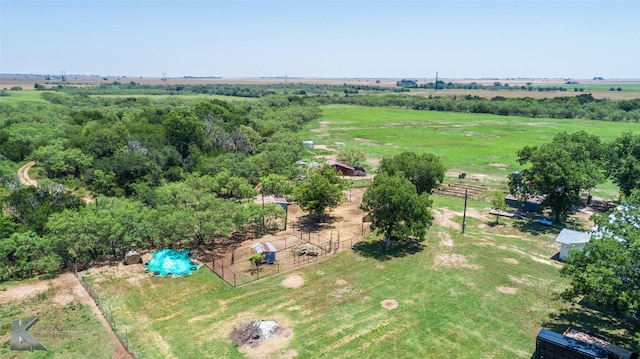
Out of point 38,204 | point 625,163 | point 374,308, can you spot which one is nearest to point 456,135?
point 625,163

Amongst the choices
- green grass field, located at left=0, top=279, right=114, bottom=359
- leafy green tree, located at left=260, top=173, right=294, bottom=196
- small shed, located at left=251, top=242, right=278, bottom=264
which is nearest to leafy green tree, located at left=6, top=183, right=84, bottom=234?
green grass field, located at left=0, top=279, right=114, bottom=359

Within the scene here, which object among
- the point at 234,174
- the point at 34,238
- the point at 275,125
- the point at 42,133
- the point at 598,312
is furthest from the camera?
the point at 275,125

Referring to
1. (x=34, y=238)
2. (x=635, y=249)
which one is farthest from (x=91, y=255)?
(x=635, y=249)

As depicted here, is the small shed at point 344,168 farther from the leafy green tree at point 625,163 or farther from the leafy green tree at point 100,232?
the leafy green tree at point 100,232

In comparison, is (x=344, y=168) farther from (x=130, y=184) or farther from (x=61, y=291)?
(x=61, y=291)

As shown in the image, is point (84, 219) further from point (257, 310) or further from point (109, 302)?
point (257, 310)

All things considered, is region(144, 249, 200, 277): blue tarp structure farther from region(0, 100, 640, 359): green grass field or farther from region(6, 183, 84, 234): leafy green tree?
region(6, 183, 84, 234): leafy green tree
